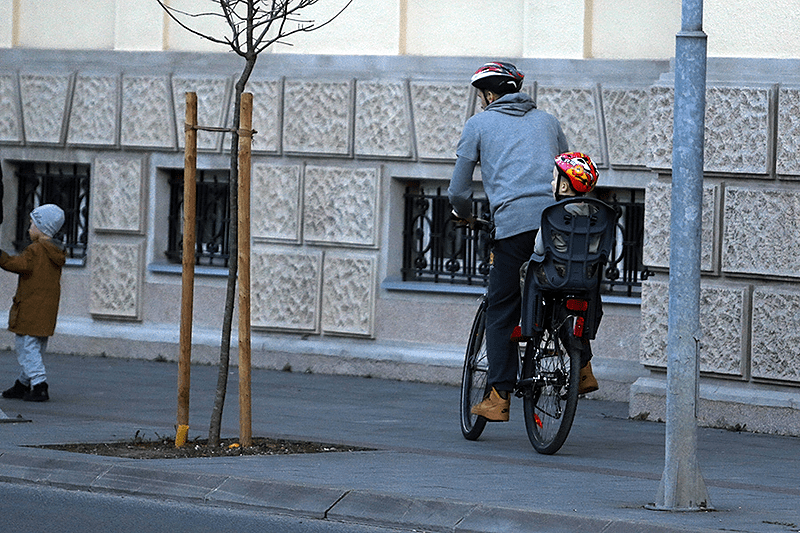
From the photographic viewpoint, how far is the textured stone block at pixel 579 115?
1182cm

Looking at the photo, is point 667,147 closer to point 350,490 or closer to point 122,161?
point 350,490

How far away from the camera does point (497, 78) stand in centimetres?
891

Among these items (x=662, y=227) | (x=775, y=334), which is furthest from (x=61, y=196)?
(x=775, y=334)

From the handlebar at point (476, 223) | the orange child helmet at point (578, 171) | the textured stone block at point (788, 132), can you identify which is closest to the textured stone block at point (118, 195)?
the handlebar at point (476, 223)

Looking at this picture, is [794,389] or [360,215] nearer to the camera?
[794,389]

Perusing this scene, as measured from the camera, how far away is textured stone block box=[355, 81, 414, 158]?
501 inches

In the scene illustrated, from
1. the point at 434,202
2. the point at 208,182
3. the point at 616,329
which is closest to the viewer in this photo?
the point at 616,329

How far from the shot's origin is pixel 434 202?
12867mm

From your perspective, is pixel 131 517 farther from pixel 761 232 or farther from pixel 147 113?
pixel 147 113

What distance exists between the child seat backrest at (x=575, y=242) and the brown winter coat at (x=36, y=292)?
4.08 metres

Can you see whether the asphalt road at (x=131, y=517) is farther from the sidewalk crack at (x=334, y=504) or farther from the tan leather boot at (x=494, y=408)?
the tan leather boot at (x=494, y=408)

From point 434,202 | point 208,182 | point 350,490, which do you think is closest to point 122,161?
point 208,182

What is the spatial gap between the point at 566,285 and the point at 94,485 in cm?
261

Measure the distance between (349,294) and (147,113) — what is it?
8.62ft
